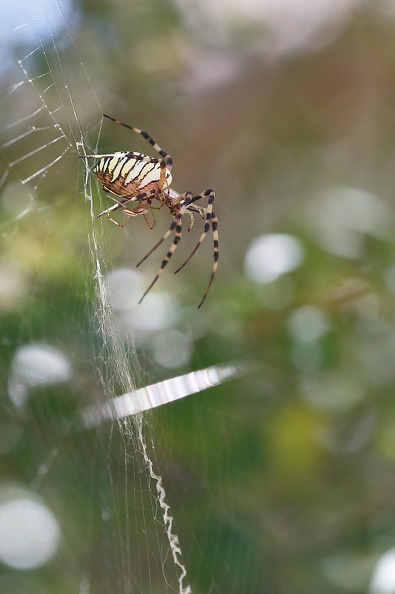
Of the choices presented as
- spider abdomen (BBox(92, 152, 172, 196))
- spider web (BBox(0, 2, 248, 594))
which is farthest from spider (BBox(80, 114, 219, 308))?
spider web (BBox(0, 2, 248, 594))

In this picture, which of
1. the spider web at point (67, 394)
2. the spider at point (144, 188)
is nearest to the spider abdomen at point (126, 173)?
the spider at point (144, 188)

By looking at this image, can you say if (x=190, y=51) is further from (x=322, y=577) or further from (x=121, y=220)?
(x=322, y=577)

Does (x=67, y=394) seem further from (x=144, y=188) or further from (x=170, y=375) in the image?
(x=144, y=188)

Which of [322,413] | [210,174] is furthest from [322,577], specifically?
[210,174]

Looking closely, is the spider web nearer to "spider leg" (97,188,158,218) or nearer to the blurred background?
the blurred background

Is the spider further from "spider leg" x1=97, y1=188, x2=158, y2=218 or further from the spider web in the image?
the spider web

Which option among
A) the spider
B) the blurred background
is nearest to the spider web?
the blurred background

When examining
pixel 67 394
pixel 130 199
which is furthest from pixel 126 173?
pixel 67 394

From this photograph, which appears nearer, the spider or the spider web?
the spider
